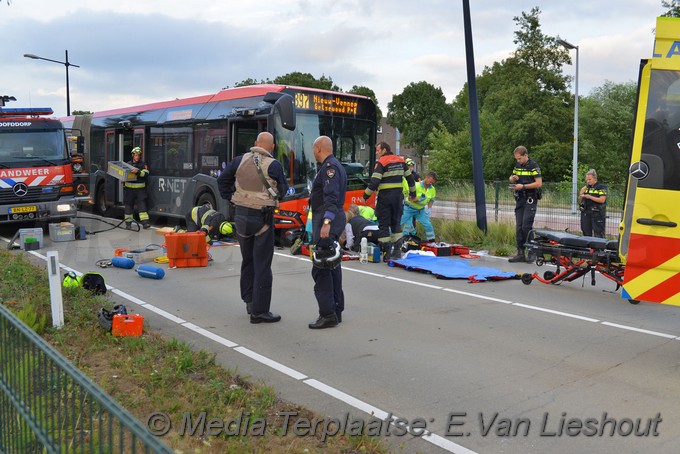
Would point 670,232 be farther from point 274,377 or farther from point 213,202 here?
point 213,202

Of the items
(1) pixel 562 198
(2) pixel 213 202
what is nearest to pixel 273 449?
(2) pixel 213 202

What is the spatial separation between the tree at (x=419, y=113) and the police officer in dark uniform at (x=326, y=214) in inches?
2651

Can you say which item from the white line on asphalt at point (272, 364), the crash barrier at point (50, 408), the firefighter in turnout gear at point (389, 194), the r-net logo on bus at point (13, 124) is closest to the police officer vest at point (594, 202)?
the firefighter in turnout gear at point (389, 194)

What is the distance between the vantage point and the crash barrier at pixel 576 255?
7.79m

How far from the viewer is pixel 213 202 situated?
14266mm

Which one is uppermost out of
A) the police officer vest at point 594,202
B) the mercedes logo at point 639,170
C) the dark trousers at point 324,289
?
the mercedes logo at point 639,170

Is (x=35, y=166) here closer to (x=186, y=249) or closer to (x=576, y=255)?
(x=186, y=249)

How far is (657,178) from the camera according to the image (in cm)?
551

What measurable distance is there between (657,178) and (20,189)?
41.8 ft

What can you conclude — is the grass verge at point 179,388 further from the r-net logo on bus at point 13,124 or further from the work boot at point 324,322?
the r-net logo on bus at point 13,124

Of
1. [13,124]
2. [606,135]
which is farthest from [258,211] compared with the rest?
[606,135]

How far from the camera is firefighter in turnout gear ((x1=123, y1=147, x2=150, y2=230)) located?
15727mm

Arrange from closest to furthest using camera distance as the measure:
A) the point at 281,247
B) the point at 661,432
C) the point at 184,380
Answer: the point at 661,432 → the point at 184,380 → the point at 281,247

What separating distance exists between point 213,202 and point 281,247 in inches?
89.2
